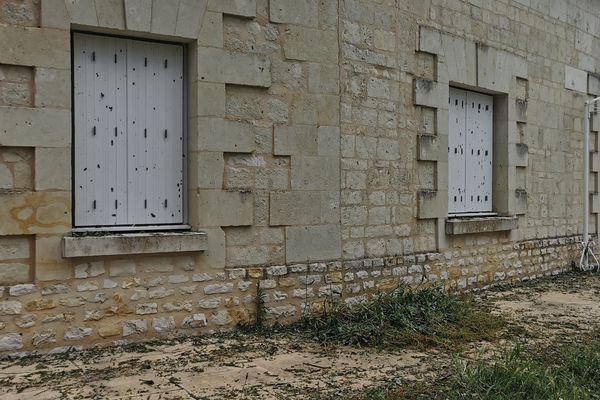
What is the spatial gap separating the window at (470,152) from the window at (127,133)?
3.79 meters

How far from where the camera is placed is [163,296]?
16.5 feet

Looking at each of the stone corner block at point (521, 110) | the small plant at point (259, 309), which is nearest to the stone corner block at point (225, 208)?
the small plant at point (259, 309)

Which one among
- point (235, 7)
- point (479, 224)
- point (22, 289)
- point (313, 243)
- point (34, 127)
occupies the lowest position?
point (22, 289)

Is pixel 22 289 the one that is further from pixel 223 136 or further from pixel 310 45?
pixel 310 45

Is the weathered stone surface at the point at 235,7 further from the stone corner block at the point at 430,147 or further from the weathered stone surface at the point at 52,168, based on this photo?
the stone corner block at the point at 430,147

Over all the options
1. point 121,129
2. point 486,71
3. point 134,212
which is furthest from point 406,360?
point 486,71

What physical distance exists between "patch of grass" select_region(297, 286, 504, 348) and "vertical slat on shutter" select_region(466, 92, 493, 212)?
7.20ft

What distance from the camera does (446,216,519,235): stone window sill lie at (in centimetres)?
731

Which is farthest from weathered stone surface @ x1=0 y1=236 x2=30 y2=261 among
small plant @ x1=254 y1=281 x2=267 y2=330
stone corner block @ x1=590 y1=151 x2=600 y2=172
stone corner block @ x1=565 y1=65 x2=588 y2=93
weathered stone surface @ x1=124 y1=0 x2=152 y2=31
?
stone corner block @ x1=590 y1=151 x2=600 y2=172

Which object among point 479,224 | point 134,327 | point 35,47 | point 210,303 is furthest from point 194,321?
point 479,224

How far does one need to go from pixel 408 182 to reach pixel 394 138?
52cm

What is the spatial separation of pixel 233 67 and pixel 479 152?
4150mm

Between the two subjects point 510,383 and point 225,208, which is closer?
point 510,383

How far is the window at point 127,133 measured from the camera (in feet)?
16.0
